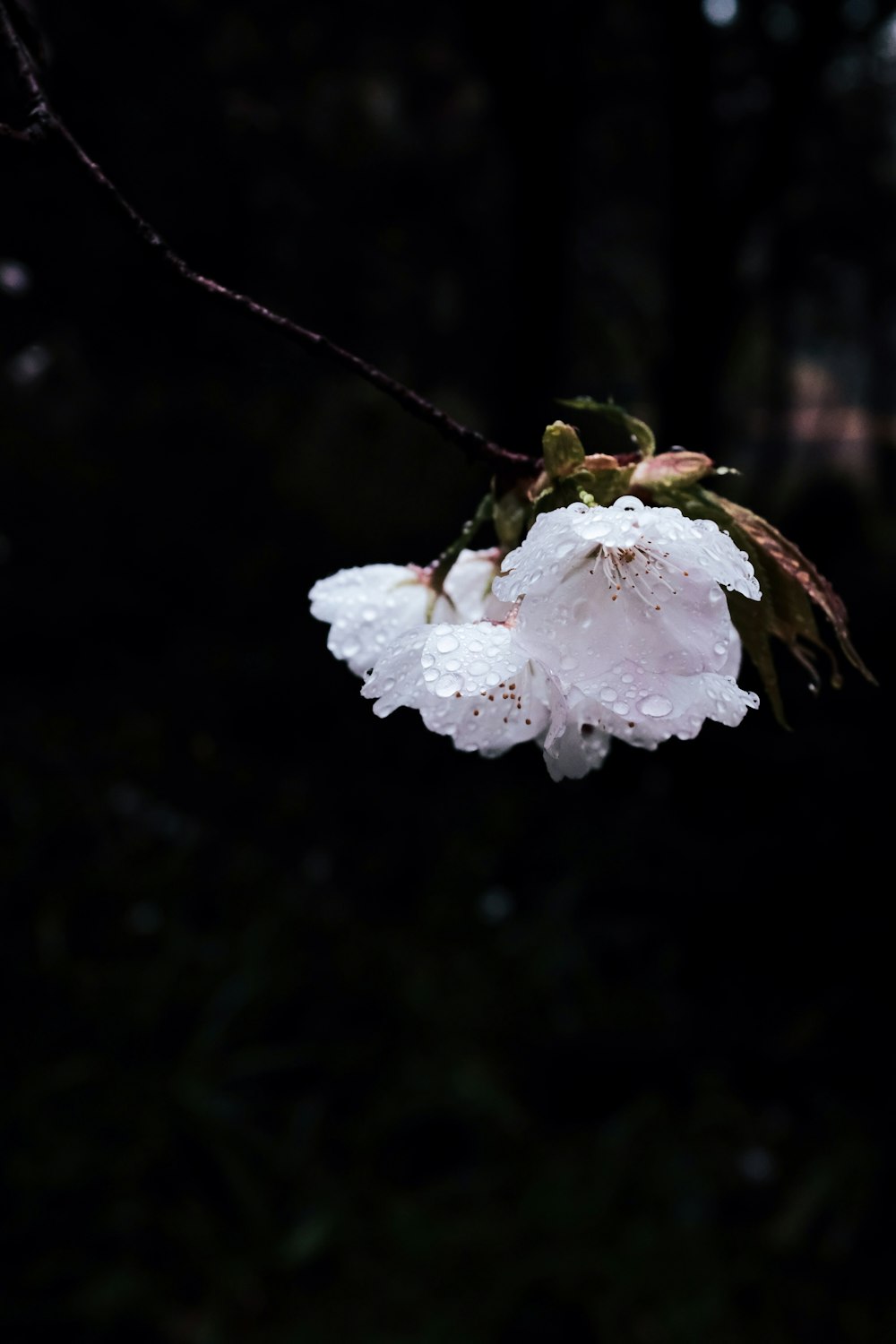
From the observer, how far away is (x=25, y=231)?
6.35 ft

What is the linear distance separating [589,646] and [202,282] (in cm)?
30

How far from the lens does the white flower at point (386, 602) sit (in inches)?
31.4

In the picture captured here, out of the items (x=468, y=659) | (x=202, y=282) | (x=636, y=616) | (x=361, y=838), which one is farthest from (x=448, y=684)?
(x=361, y=838)

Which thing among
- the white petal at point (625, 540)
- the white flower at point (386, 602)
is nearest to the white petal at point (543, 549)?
the white petal at point (625, 540)

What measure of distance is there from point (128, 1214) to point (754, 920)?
188 cm

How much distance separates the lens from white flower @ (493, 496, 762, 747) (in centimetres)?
60

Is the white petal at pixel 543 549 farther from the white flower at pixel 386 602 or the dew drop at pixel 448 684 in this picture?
the white flower at pixel 386 602

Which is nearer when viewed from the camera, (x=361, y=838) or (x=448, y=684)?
(x=448, y=684)

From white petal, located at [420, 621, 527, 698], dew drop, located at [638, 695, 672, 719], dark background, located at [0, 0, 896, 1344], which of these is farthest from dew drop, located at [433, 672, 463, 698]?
dark background, located at [0, 0, 896, 1344]

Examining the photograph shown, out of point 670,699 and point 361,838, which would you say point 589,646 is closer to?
point 670,699

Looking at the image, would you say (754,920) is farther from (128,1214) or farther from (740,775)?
(128,1214)

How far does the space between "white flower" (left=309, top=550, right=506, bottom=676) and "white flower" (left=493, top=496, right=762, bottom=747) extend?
13 centimetres

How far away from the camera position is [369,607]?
815mm

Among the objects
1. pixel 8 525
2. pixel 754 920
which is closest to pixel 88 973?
pixel 754 920
